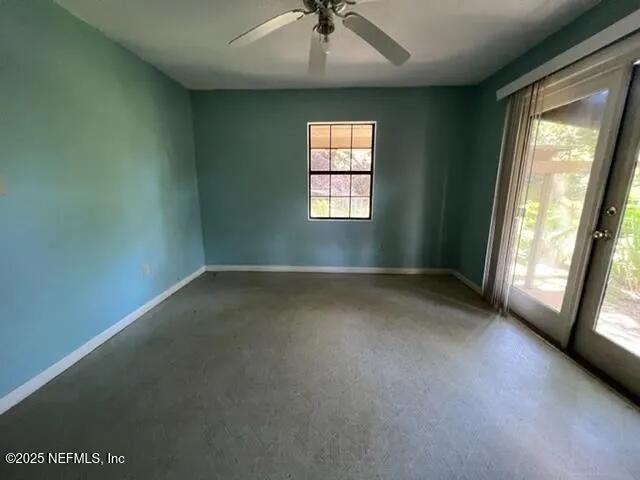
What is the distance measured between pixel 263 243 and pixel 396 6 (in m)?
3.06

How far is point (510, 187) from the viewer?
2.70m

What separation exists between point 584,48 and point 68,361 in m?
4.18

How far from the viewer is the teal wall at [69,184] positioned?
167cm

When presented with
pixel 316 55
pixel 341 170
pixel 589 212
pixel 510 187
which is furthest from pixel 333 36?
pixel 589 212

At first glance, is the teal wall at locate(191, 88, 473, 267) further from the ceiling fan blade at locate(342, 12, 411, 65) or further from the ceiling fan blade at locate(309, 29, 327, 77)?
the ceiling fan blade at locate(342, 12, 411, 65)

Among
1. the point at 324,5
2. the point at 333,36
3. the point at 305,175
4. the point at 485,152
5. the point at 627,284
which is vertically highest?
the point at 333,36

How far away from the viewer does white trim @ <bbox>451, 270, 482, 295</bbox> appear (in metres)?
3.36

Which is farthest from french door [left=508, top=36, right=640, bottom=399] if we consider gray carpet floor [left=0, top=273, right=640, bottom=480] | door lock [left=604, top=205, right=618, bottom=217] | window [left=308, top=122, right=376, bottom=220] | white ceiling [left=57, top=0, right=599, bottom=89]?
window [left=308, top=122, right=376, bottom=220]

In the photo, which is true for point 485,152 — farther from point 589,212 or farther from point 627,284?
point 627,284

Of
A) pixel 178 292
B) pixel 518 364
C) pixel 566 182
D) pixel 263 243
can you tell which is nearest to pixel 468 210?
pixel 566 182

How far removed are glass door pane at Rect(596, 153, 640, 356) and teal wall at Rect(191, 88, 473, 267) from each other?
2.07m

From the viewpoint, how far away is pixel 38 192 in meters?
1.82

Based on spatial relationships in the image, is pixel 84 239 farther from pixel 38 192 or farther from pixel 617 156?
pixel 617 156

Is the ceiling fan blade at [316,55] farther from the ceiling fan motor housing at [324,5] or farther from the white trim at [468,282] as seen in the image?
the white trim at [468,282]
